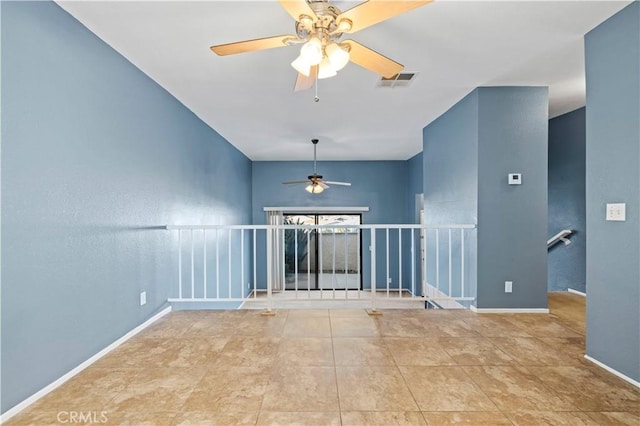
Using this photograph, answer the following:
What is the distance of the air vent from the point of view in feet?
10.4

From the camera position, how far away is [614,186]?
2.20 m

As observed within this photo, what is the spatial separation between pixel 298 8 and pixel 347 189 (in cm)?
623

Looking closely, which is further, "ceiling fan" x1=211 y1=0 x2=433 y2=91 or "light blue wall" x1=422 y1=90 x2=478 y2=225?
"light blue wall" x1=422 y1=90 x2=478 y2=225

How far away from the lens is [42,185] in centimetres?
198

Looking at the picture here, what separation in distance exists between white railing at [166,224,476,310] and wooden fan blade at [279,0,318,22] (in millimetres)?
2107

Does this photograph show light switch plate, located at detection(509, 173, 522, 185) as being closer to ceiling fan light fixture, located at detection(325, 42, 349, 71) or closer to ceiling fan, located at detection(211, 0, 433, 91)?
ceiling fan, located at detection(211, 0, 433, 91)

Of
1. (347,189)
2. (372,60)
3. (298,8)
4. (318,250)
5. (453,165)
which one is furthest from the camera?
(318,250)

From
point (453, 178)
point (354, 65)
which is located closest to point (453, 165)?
point (453, 178)

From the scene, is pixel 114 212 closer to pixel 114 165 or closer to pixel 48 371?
pixel 114 165

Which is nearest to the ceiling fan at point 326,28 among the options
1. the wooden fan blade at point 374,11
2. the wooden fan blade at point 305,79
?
the wooden fan blade at point 374,11

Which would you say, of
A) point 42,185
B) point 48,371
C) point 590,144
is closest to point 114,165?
point 42,185
